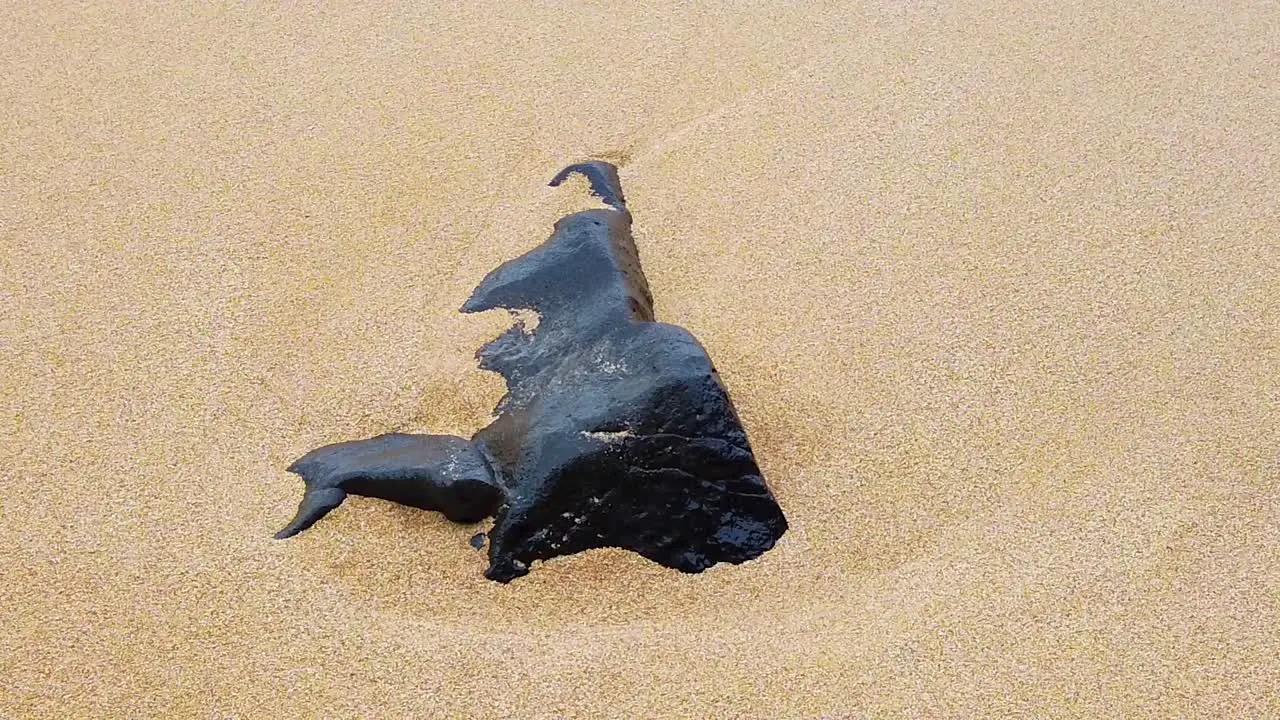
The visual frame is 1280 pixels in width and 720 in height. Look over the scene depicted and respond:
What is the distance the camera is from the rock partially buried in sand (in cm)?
200

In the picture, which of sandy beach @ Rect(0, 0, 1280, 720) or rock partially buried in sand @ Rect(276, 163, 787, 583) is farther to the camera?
rock partially buried in sand @ Rect(276, 163, 787, 583)

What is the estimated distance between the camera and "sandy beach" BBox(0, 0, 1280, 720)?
185cm

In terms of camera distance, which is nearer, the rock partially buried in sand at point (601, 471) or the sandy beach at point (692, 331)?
the sandy beach at point (692, 331)

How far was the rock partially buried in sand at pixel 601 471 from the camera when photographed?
78.7 inches

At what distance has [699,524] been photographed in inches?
79.2

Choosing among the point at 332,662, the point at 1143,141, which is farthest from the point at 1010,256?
the point at 332,662

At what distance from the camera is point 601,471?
6.56ft

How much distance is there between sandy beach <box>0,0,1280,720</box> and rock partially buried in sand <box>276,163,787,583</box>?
0.15 feet

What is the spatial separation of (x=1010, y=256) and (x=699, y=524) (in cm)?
115

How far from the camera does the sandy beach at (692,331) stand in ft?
6.07

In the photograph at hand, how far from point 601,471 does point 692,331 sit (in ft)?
1.93

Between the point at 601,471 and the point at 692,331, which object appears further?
the point at 692,331

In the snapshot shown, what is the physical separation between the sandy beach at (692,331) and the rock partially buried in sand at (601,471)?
0.15ft

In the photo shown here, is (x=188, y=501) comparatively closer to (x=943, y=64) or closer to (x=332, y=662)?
(x=332, y=662)
